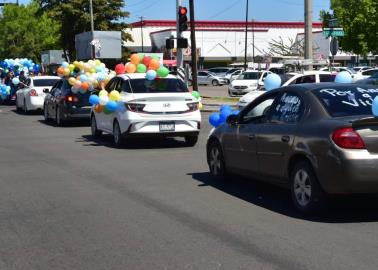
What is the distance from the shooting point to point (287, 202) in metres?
8.26

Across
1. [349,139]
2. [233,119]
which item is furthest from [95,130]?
A: [349,139]

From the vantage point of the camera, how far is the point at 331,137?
6969mm

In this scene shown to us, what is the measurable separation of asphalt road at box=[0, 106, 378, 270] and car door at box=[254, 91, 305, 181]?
1.54 feet

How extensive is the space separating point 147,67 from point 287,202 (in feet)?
27.0

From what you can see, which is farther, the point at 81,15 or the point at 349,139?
the point at 81,15

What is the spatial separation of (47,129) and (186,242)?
14063 mm

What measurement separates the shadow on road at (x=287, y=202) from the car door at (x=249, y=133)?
347 millimetres

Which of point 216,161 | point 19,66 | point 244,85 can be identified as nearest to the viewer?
point 216,161

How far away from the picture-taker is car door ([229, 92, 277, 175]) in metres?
8.57

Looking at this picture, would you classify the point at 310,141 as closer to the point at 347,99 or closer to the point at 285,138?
the point at 285,138

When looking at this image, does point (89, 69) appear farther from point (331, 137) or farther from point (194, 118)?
point (331, 137)

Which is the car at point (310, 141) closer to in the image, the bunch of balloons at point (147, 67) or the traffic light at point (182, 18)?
the bunch of balloons at point (147, 67)

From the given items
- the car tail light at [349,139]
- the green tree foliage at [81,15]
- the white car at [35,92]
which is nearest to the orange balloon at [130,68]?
the car tail light at [349,139]

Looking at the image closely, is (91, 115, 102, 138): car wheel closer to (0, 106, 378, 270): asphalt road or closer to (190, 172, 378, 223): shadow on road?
(0, 106, 378, 270): asphalt road
